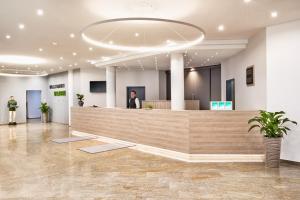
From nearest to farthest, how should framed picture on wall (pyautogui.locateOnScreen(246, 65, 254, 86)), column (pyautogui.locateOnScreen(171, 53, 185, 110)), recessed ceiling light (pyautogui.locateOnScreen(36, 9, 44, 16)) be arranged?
recessed ceiling light (pyautogui.locateOnScreen(36, 9, 44, 16)) → framed picture on wall (pyautogui.locateOnScreen(246, 65, 254, 86)) → column (pyautogui.locateOnScreen(171, 53, 185, 110))

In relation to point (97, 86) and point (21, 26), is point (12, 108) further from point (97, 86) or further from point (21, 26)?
point (21, 26)

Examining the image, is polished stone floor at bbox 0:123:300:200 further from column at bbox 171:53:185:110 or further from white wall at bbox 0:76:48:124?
white wall at bbox 0:76:48:124

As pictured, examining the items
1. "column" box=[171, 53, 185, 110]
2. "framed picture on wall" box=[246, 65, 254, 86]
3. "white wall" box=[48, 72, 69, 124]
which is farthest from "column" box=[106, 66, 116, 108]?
"framed picture on wall" box=[246, 65, 254, 86]

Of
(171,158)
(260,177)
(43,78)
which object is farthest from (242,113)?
(43,78)

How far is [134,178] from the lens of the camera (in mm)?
5195

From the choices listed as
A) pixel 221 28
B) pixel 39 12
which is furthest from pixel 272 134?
pixel 39 12

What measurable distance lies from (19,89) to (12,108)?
157 cm

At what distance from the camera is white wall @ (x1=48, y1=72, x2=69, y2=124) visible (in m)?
16.7

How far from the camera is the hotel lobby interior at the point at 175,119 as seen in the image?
4.82m

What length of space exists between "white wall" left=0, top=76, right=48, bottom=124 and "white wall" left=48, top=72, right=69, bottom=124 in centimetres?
68

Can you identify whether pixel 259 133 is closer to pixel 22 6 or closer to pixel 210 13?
pixel 210 13

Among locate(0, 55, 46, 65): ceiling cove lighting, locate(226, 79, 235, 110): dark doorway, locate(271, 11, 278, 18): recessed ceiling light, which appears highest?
locate(0, 55, 46, 65): ceiling cove lighting

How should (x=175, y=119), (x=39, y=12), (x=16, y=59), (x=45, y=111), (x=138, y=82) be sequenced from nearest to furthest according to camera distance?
(x=39, y=12) < (x=175, y=119) < (x=16, y=59) < (x=138, y=82) < (x=45, y=111)

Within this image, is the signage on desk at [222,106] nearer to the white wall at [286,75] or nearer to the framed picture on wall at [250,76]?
the white wall at [286,75]
